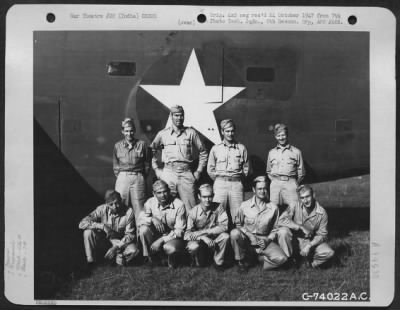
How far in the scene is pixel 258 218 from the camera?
11.5 feet

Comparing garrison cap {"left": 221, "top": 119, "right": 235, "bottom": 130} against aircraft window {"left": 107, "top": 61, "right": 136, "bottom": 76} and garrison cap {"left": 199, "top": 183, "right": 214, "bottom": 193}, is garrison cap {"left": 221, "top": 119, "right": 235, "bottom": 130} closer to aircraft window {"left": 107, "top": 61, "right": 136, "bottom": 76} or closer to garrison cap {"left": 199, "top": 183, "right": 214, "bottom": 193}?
garrison cap {"left": 199, "top": 183, "right": 214, "bottom": 193}

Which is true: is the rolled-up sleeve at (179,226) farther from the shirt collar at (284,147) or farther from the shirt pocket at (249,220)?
the shirt collar at (284,147)

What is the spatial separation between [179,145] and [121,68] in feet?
2.30

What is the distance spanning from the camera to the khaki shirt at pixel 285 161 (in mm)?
3535

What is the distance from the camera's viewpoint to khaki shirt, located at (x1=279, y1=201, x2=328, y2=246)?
353 centimetres

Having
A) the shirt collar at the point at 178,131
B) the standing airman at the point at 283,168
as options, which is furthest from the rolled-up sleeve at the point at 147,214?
the standing airman at the point at 283,168

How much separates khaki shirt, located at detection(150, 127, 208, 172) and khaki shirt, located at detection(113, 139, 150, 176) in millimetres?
67

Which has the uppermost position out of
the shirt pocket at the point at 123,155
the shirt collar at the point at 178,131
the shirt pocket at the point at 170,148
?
the shirt collar at the point at 178,131

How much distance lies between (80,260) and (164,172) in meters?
0.88

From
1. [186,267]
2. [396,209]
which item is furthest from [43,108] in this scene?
[396,209]

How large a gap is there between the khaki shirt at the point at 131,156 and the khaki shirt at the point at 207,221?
1.60 ft

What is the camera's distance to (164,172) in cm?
354

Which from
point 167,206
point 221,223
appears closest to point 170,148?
point 167,206

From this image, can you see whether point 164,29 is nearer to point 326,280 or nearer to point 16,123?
point 16,123
